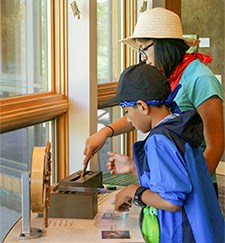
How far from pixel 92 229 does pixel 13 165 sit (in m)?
0.78

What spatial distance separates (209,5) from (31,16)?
3.54 metres

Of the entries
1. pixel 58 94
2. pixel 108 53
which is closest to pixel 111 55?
pixel 108 53

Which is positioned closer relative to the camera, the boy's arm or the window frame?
the boy's arm

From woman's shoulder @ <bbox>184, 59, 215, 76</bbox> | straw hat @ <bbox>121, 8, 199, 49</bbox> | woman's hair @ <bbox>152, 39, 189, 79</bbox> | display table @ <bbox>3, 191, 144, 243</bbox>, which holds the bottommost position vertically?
display table @ <bbox>3, 191, 144, 243</bbox>

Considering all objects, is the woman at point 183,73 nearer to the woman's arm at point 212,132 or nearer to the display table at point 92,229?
the woman's arm at point 212,132

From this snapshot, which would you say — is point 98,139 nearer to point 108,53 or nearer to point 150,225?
point 150,225

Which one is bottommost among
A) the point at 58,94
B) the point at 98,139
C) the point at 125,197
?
the point at 125,197

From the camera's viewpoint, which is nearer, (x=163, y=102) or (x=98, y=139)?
(x=163, y=102)

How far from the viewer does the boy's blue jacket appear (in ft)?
4.89

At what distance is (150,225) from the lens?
62.7 inches

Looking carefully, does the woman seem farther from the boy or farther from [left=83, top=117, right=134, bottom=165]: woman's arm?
the boy

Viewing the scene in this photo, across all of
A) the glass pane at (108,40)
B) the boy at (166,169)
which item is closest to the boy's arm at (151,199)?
the boy at (166,169)

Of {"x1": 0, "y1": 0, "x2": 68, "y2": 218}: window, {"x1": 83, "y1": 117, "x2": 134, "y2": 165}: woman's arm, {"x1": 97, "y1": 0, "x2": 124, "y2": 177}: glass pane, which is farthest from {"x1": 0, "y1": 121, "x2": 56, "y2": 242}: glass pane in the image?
{"x1": 97, "y1": 0, "x2": 124, "y2": 177}: glass pane

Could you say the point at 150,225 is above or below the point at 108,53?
below
